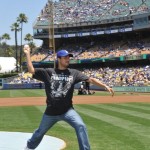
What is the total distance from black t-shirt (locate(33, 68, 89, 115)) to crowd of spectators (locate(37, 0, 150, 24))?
53.7m

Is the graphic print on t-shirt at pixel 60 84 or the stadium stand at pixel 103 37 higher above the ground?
the stadium stand at pixel 103 37

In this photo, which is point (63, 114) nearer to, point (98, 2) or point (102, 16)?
point (102, 16)

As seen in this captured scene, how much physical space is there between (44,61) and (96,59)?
11.2 metres

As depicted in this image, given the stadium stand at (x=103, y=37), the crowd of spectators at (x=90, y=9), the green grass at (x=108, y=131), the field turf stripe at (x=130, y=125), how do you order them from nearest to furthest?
the green grass at (x=108, y=131), the field turf stripe at (x=130, y=125), the stadium stand at (x=103, y=37), the crowd of spectators at (x=90, y=9)

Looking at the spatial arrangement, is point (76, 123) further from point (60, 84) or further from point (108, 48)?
point (108, 48)

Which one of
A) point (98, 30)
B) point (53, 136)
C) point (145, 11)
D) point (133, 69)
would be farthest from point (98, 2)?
point (53, 136)

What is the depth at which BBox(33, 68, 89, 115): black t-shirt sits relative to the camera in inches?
293

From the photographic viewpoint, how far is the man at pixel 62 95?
744 centimetres

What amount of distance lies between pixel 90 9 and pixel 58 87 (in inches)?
2536

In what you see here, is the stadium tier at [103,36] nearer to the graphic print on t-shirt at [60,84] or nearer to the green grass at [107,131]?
the green grass at [107,131]

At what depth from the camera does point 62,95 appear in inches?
293

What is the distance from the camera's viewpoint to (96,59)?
62031 mm

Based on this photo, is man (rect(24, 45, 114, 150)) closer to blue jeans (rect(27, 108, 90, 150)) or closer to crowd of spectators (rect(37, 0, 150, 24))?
blue jeans (rect(27, 108, 90, 150))

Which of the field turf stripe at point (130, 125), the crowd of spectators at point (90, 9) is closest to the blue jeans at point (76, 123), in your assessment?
the field turf stripe at point (130, 125)
